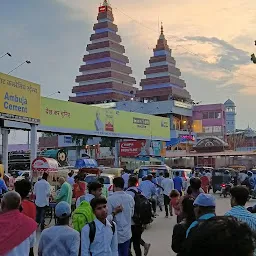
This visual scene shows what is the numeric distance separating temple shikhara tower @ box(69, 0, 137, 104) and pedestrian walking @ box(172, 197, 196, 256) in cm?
7663

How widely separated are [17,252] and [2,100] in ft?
60.2

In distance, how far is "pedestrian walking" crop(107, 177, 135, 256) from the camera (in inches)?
285

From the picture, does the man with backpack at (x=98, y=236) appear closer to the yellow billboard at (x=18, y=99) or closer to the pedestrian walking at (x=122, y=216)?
the pedestrian walking at (x=122, y=216)

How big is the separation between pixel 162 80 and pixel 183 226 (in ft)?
270

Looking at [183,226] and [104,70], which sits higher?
[104,70]

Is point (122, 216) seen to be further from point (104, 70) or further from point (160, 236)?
point (104, 70)

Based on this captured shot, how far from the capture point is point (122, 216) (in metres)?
7.27

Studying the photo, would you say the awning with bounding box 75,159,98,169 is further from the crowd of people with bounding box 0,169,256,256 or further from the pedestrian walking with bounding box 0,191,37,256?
the pedestrian walking with bounding box 0,191,37,256

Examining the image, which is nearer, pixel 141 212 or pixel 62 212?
pixel 62 212

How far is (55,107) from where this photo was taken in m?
30.3

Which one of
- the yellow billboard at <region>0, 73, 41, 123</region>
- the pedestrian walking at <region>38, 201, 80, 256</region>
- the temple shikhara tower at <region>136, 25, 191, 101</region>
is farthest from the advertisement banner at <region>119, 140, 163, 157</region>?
the temple shikhara tower at <region>136, 25, 191, 101</region>

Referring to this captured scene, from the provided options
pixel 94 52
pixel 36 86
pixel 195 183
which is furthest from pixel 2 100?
pixel 94 52

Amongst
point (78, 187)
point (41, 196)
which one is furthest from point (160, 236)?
point (41, 196)

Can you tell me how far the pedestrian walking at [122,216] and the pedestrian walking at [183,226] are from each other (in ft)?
5.97
